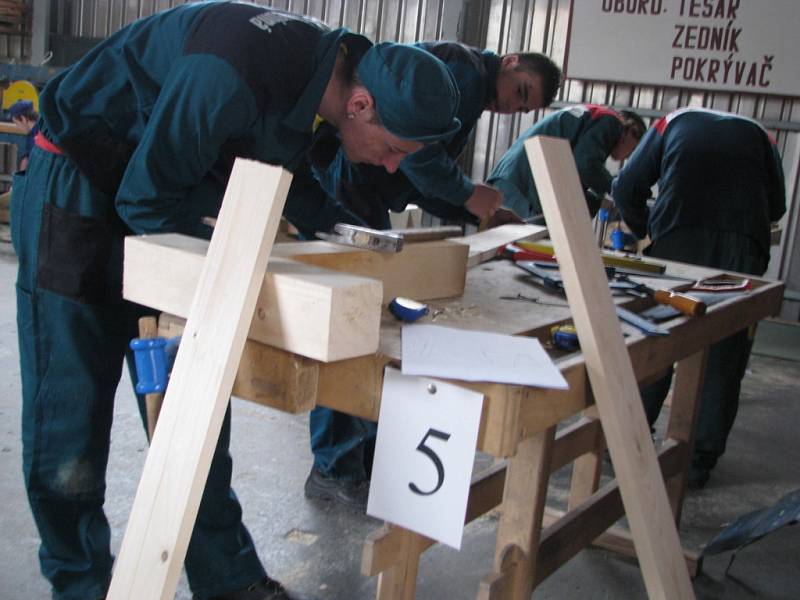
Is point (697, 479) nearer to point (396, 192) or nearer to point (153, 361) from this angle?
point (396, 192)

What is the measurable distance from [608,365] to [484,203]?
136 cm

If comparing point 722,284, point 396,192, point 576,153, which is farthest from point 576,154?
point 722,284

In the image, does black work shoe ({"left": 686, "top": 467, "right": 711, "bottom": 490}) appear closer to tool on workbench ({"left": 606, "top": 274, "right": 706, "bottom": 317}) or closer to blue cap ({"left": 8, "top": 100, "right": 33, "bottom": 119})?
tool on workbench ({"left": 606, "top": 274, "right": 706, "bottom": 317})

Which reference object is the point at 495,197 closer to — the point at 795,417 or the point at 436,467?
the point at 436,467

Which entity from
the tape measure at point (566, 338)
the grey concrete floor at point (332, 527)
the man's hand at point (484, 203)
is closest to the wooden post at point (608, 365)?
the tape measure at point (566, 338)

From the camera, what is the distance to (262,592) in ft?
6.23

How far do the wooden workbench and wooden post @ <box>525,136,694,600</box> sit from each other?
51mm

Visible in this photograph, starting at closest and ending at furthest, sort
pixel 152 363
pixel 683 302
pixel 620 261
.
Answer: pixel 152 363 → pixel 683 302 → pixel 620 261

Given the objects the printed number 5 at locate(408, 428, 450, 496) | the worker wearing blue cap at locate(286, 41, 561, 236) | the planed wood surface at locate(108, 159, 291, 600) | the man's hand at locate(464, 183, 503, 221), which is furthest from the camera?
the man's hand at locate(464, 183, 503, 221)

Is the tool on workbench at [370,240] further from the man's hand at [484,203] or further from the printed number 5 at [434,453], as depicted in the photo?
the man's hand at [484,203]

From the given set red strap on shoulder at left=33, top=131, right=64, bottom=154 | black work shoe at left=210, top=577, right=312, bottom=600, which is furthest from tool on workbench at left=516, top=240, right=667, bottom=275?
red strap on shoulder at left=33, top=131, right=64, bottom=154

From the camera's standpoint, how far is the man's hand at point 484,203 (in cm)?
259

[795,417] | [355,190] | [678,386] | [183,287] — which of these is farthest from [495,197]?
[795,417]

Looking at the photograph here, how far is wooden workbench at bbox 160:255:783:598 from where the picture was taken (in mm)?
1136
